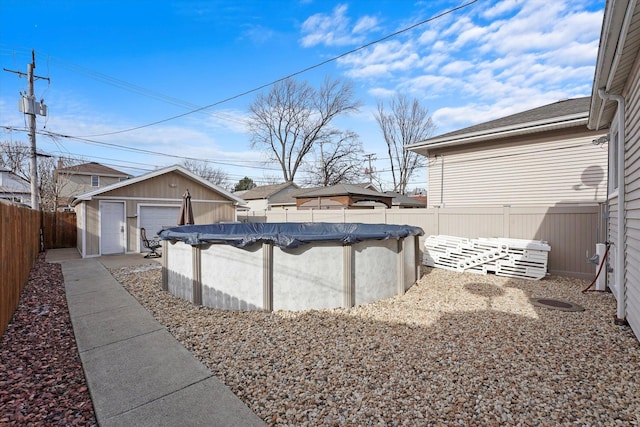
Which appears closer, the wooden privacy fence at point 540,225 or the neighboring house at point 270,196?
→ the wooden privacy fence at point 540,225

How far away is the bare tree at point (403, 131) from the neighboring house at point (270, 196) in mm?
10792

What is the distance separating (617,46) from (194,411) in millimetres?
5451

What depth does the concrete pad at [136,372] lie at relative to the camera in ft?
8.40

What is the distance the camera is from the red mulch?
2424mm

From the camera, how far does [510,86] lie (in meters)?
10.9

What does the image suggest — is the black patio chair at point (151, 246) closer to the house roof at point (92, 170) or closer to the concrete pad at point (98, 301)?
the concrete pad at point (98, 301)

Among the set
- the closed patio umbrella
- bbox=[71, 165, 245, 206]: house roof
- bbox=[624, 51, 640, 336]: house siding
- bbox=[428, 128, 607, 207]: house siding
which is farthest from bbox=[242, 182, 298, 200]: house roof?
bbox=[624, 51, 640, 336]: house siding

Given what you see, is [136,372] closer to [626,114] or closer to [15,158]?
[626,114]

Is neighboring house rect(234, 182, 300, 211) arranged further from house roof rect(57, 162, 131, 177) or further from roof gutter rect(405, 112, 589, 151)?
roof gutter rect(405, 112, 589, 151)

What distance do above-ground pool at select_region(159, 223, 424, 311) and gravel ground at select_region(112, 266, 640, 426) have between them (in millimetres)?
228

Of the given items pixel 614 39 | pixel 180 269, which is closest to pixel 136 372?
pixel 180 269

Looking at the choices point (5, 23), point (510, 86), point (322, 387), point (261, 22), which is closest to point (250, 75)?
point (261, 22)

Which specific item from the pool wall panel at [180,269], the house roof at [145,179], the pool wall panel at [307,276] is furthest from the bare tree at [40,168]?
the pool wall panel at [307,276]

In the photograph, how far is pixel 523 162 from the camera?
958cm
